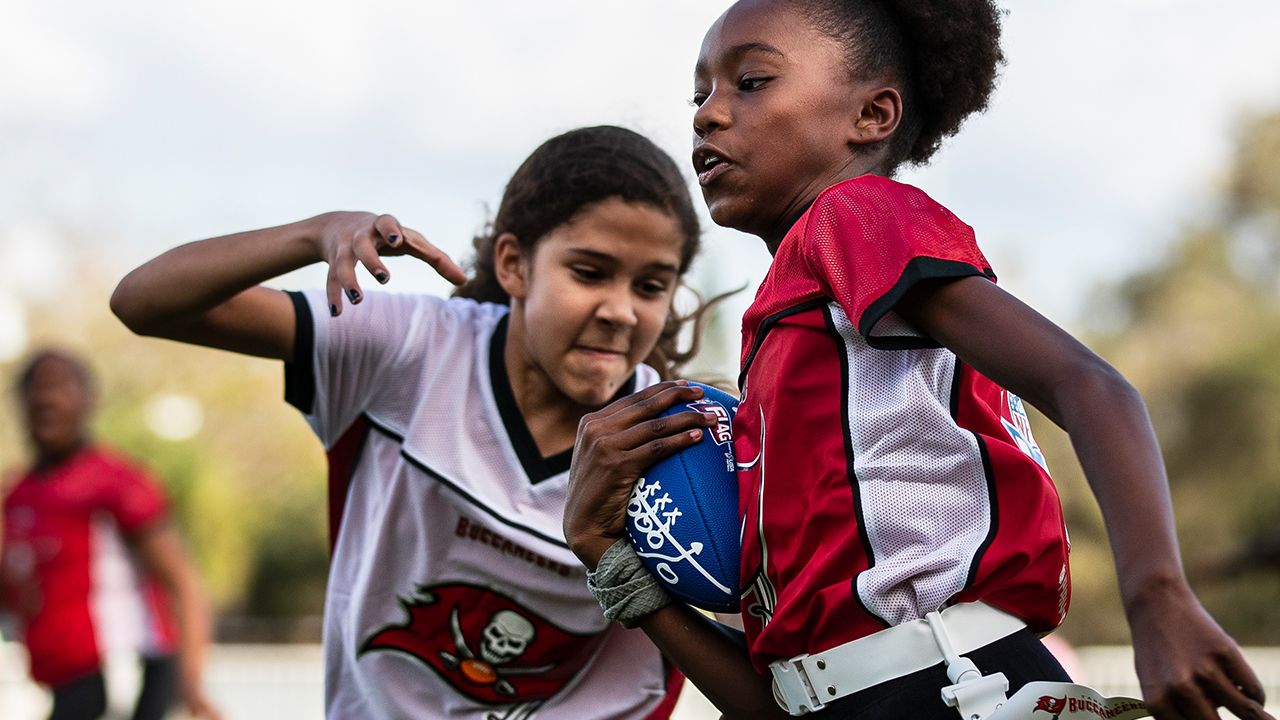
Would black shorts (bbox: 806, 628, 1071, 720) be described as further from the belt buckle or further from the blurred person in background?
the blurred person in background

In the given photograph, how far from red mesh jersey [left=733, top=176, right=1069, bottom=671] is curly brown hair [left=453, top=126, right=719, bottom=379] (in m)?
1.31

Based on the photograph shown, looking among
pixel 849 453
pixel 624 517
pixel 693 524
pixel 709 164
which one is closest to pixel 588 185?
pixel 709 164

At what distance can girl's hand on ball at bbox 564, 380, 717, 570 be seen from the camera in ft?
7.57

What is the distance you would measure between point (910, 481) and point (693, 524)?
1.25 feet

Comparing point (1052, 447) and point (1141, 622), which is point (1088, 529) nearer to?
point (1052, 447)

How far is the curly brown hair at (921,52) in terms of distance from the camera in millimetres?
2393

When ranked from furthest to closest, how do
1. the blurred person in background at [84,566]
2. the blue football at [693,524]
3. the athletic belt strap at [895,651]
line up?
the blurred person in background at [84,566] < the blue football at [693,524] < the athletic belt strap at [895,651]

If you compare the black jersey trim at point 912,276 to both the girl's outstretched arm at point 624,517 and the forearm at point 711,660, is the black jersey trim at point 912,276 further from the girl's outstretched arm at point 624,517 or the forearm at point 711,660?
the forearm at point 711,660

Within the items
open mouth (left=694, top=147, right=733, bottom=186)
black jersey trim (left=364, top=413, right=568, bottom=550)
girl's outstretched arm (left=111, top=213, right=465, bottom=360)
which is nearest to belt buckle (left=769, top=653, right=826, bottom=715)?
open mouth (left=694, top=147, right=733, bottom=186)

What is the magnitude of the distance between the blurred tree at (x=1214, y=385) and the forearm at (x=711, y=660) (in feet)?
63.4

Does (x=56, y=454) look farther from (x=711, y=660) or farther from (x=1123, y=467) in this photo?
(x=1123, y=467)

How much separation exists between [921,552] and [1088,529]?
940 inches

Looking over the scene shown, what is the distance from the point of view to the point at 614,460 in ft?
7.59

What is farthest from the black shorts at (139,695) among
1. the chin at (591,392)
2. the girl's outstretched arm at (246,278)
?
the chin at (591,392)
